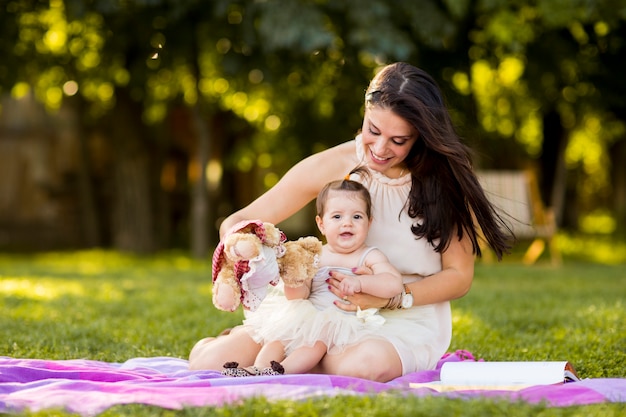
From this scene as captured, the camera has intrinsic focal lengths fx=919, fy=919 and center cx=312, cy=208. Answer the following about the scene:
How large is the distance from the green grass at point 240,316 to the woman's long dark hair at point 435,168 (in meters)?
0.94

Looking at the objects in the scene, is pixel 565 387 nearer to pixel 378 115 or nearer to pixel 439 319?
pixel 439 319

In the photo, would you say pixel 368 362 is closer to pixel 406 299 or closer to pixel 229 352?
pixel 406 299

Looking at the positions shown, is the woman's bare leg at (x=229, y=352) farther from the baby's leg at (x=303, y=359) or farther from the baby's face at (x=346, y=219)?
the baby's face at (x=346, y=219)

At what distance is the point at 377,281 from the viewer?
12.5 ft

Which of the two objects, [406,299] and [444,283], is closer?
[406,299]

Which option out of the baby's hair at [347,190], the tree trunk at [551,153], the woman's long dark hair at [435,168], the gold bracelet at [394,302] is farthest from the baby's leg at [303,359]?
the tree trunk at [551,153]

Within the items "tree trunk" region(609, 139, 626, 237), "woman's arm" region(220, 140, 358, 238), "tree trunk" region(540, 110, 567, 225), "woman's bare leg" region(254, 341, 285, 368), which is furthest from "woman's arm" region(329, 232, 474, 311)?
"tree trunk" region(609, 139, 626, 237)

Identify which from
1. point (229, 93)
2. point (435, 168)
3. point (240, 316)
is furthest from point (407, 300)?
point (229, 93)

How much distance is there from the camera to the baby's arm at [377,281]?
12.4ft

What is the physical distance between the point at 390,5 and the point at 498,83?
8336 millimetres

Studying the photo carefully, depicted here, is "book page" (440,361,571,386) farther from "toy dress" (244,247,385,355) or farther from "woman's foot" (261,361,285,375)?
"woman's foot" (261,361,285,375)

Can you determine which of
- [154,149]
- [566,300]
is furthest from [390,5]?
[154,149]

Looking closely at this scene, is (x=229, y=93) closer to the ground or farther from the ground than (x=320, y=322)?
farther from the ground

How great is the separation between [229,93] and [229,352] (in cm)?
1097
